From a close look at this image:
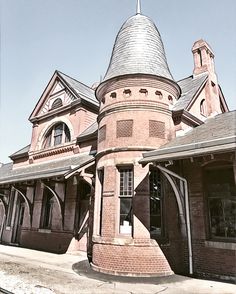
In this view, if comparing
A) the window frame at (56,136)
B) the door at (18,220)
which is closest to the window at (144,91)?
the window frame at (56,136)

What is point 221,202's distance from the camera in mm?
8055

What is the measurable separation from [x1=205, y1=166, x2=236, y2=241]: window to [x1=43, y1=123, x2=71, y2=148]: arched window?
9738 millimetres

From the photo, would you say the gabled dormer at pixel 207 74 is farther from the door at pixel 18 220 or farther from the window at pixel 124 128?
the door at pixel 18 220

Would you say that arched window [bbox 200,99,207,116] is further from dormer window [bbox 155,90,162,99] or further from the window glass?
the window glass

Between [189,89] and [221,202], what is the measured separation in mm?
7212

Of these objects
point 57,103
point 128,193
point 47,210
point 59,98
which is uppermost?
point 59,98

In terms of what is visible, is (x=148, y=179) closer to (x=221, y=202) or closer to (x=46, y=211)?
(x=221, y=202)

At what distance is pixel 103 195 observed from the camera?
9.06 m

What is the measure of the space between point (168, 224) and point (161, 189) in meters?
1.24

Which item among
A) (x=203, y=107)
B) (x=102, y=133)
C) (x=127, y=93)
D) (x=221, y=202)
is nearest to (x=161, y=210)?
(x=221, y=202)

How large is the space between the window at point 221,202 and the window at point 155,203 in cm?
165

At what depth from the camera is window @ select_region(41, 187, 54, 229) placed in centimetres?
1418

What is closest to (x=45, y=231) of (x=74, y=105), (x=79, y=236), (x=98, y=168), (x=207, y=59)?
(x=79, y=236)

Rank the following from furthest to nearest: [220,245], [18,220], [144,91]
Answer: [18,220] → [144,91] → [220,245]
